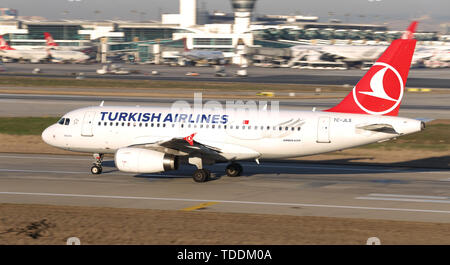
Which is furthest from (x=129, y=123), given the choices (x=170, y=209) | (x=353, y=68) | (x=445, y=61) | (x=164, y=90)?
(x=445, y=61)

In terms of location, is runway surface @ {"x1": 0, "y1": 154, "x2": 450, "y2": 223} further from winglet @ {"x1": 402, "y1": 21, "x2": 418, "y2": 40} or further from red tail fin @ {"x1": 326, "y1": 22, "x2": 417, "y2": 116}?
winglet @ {"x1": 402, "y1": 21, "x2": 418, "y2": 40}

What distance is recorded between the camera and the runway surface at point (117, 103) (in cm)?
6650

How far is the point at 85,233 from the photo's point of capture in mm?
22609

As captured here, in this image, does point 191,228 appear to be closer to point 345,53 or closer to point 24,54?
point 345,53

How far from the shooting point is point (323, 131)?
114ft

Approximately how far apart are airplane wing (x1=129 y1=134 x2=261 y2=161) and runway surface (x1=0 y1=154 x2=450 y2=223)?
1618 mm

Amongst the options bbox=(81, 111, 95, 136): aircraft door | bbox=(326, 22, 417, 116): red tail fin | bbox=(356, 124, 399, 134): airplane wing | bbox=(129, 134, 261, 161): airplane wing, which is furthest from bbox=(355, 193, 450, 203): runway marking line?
bbox=(81, 111, 95, 136): aircraft door

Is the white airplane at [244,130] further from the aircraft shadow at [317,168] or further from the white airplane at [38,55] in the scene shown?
the white airplane at [38,55]

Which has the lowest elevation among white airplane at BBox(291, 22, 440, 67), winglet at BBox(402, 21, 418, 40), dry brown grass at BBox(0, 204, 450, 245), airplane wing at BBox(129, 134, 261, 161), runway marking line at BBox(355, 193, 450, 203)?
dry brown grass at BBox(0, 204, 450, 245)

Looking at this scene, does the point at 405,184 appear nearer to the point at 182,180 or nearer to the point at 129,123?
the point at 182,180

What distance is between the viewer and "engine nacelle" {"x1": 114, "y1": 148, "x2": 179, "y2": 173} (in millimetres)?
34156

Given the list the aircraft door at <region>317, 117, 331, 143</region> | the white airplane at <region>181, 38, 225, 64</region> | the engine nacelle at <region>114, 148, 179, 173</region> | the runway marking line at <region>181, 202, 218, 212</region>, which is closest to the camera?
the runway marking line at <region>181, 202, 218, 212</region>

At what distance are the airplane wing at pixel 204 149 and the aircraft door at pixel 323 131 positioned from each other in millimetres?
3754
